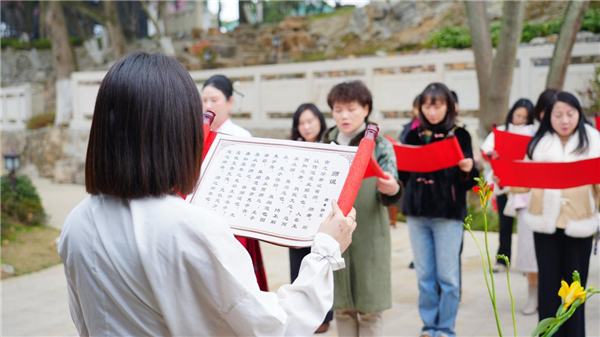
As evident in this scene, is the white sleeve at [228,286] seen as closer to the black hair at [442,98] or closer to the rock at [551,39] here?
the black hair at [442,98]

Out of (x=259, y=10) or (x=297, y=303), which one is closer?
(x=297, y=303)

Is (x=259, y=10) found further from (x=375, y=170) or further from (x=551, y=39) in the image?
(x=375, y=170)

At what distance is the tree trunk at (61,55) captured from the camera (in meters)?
15.8

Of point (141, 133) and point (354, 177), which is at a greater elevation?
point (141, 133)

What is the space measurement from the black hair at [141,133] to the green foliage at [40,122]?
1668cm

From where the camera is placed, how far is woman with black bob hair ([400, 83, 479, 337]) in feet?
13.6

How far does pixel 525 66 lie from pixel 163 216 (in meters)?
8.83

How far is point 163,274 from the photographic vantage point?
1.47m

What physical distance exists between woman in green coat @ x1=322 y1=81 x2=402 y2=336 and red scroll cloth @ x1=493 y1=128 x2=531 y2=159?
1022 millimetres

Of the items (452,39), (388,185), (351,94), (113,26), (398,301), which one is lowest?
(398,301)

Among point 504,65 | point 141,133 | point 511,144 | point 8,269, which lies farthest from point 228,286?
point 504,65

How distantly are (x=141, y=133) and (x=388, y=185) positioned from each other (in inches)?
78.2

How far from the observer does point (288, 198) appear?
6.64 feet

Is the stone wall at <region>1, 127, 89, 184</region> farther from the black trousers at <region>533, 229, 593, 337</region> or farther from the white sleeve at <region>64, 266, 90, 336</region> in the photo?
the white sleeve at <region>64, 266, 90, 336</region>
